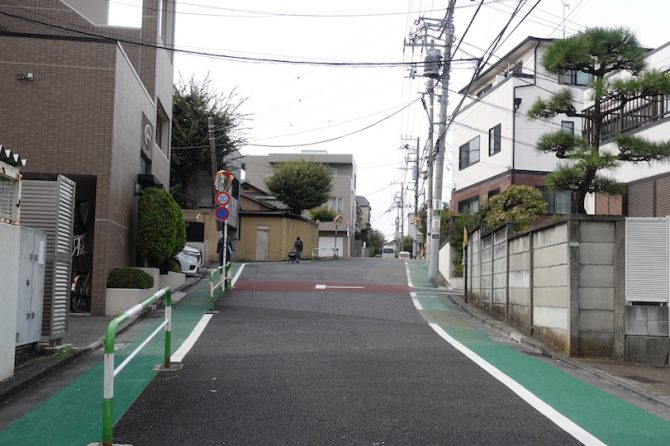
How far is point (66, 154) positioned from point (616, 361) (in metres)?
11.8

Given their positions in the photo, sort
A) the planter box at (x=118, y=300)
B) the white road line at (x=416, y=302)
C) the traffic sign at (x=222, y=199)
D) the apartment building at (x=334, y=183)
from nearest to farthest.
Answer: the planter box at (x=118, y=300), the white road line at (x=416, y=302), the traffic sign at (x=222, y=199), the apartment building at (x=334, y=183)

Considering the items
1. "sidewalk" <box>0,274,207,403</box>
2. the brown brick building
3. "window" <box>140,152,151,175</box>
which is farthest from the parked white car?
"sidewalk" <box>0,274,207,403</box>

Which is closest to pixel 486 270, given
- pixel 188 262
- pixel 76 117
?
pixel 76 117

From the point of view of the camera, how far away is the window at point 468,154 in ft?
114

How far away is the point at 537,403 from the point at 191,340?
6.04 metres

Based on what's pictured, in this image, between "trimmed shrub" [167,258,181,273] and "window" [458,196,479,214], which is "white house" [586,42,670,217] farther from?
"window" [458,196,479,214]

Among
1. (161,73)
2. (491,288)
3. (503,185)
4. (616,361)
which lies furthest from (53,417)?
(503,185)

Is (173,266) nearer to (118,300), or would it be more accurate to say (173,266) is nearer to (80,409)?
(118,300)

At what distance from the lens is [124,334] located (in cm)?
1205

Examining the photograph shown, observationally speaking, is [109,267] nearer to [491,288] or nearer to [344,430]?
[491,288]

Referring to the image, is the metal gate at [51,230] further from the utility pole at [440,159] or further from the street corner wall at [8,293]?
the utility pole at [440,159]

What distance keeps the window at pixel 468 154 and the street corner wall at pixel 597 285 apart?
2406 cm

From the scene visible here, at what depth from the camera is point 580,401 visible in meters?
7.43

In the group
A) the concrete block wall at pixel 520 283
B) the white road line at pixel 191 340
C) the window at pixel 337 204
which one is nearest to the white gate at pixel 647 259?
the concrete block wall at pixel 520 283
